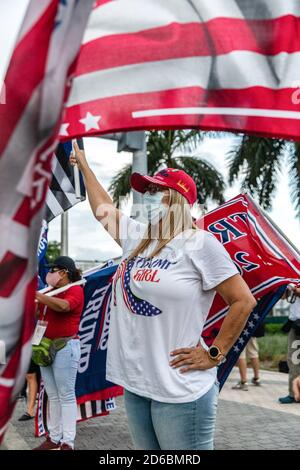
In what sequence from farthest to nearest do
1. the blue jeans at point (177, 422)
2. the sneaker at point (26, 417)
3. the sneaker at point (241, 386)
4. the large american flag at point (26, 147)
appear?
the sneaker at point (241, 386) < the sneaker at point (26, 417) < the blue jeans at point (177, 422) < the large american flag at point (26, 147)

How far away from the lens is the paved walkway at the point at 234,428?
5.96m

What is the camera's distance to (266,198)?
69.1 ft

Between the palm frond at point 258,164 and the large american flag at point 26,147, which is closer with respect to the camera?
the large american flag at point 26,147

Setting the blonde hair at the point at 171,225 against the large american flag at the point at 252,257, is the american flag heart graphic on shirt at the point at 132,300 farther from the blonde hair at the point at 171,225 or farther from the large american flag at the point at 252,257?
the large american flag at the point at 252,257

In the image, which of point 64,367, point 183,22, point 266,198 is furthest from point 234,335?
point 266,198

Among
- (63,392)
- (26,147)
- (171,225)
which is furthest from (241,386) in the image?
(26,147)

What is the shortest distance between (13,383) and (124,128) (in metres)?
1.03

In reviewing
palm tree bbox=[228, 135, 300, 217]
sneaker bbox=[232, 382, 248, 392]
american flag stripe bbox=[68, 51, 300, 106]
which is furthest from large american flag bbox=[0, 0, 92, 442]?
palm tree bbox=[228, 135, 300, 217]

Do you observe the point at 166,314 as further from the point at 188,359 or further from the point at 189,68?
the point at 189,68

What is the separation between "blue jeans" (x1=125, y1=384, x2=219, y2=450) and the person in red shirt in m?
2.85

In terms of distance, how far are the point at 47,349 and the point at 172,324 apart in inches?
123

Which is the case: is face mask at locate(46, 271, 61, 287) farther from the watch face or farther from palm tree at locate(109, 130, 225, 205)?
palm tree at locate(109, 130, 225, 205)

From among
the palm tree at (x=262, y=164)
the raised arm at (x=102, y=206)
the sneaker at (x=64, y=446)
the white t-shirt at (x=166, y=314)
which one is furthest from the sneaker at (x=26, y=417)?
the palm tree at (x=262, y=164)

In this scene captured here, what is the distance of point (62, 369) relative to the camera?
5.46m
